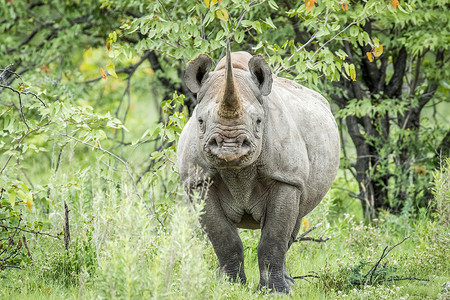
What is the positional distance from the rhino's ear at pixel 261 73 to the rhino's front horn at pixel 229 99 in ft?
1.68

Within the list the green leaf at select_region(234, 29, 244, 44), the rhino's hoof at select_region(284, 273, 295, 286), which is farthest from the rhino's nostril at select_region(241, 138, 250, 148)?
the green leaf at select_region(234, 29, 244, 44)

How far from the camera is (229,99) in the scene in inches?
202

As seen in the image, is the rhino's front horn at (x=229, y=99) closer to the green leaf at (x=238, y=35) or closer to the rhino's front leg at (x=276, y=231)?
the rhino's front leg at (x=276, y=231)

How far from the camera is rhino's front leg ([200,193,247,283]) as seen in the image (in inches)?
233

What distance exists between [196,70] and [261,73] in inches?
20.8

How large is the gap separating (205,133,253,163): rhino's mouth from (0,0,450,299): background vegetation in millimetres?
569

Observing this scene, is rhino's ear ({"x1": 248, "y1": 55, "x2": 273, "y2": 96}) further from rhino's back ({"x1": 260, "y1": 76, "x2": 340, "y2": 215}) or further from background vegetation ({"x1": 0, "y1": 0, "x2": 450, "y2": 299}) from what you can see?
background vegetation ({"x1": 0, "y1": 0, "x2": 450, "y2": 299})

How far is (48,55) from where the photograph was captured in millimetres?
11070

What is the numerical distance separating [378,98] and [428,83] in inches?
32.6

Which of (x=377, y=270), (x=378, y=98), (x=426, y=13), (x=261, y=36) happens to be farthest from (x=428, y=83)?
(x=377, y=270)

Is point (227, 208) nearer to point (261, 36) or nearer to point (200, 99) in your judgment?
point (200, 99)

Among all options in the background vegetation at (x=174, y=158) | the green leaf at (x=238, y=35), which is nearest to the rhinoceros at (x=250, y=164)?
the background vegetation at (x=174, y=158)

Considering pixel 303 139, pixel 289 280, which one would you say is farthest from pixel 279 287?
pixel 303 139

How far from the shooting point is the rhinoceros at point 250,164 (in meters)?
5.34
